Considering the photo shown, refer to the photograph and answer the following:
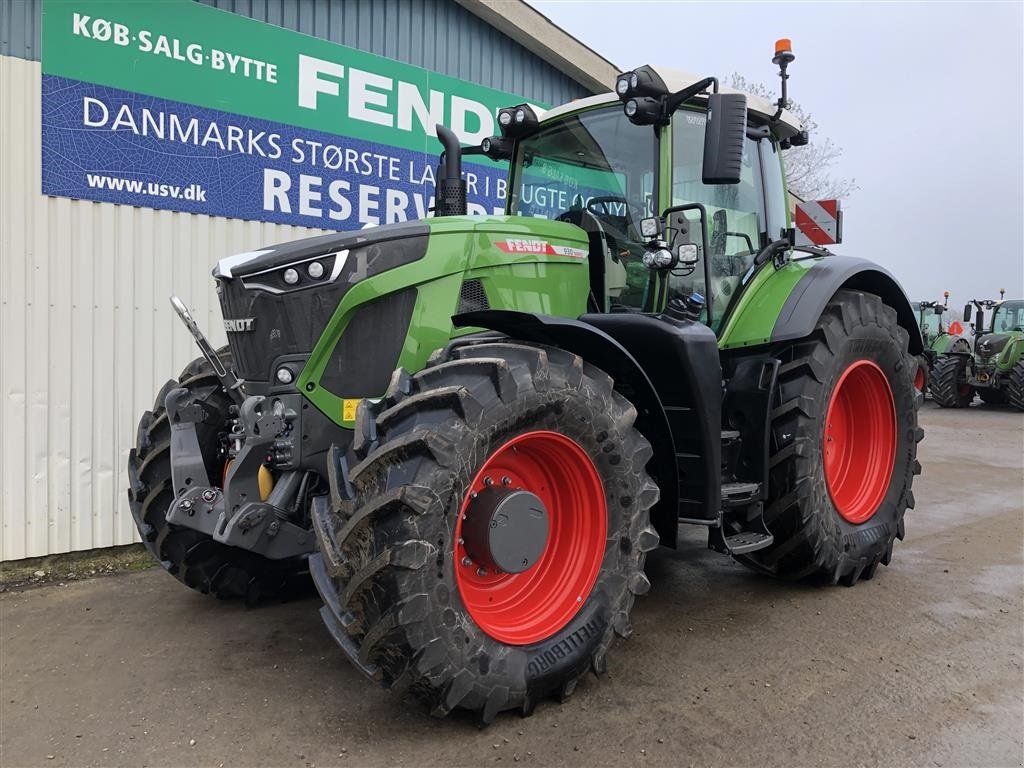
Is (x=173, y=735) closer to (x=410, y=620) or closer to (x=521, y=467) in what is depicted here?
A: (x=410, y=620)

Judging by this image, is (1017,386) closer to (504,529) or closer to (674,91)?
(674,91)

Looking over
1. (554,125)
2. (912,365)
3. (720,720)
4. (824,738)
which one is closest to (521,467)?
(720,720)

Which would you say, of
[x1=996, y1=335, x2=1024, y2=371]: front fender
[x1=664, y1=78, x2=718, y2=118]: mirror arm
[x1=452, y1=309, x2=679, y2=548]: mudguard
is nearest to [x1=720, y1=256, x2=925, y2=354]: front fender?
[x1=452, y1=309, x2=679, y2=548]: mudguard

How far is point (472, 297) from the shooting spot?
3.39 meters

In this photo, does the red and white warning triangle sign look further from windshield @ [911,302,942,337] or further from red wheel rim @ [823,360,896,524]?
windshield @ [911,302,942,337]

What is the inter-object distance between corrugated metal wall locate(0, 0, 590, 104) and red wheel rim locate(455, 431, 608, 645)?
4.08 meters

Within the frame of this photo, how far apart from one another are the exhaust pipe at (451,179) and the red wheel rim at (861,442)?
2556mm

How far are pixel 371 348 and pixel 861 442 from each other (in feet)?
10.9

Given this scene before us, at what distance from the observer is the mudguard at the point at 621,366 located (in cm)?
309

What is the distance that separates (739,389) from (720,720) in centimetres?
176

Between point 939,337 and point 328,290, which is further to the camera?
point 939,337

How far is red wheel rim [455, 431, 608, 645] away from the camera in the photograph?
9.84 ft

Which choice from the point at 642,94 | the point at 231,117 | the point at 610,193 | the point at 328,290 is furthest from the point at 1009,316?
the point at 328,290

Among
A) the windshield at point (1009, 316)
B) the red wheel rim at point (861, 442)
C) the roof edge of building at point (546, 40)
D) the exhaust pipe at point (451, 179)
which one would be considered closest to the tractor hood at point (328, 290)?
the exhaust pipe at point (451, 179)
